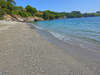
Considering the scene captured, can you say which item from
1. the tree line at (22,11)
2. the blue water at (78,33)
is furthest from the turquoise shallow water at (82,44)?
the tree line at (22,11)

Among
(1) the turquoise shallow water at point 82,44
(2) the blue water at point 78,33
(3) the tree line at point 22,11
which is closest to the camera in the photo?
(1) the turquoise shallow water at point 82,44

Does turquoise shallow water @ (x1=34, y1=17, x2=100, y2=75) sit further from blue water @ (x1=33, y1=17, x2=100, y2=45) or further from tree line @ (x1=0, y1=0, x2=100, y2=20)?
tree line @ (x1=0, y1=0, x2=100, y2=20)

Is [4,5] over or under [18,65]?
over

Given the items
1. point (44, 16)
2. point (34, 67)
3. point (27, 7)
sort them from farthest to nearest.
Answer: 1. point (44, 16)
2. point (27, 7)
3. point (34, 67)

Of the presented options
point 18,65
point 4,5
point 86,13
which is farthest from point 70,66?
point 86,13

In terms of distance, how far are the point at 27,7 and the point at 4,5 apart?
4774cm

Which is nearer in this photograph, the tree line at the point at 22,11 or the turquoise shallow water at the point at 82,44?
the turquoise shallow water at the point at 82,44

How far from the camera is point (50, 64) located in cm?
315

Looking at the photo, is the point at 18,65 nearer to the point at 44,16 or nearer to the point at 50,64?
the point at 50,64

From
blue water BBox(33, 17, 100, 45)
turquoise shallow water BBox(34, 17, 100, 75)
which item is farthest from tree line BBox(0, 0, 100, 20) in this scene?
turquoise shallow water BBox(34, 17, 100, 75)

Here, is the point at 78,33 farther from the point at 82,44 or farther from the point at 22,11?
the point at 22,11

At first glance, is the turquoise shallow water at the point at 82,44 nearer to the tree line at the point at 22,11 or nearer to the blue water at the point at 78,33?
the blue water at the point at 78,33

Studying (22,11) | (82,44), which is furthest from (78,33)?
(22,11)

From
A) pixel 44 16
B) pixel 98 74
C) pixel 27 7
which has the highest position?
pixel 27 7
